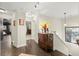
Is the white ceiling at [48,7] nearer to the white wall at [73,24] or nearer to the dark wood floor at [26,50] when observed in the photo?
the white wall at [73,24]

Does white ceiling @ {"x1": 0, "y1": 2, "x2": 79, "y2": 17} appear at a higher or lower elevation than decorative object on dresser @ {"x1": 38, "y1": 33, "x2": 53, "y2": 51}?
higher

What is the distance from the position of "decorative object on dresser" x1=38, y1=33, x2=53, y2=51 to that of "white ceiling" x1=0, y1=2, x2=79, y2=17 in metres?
0.31

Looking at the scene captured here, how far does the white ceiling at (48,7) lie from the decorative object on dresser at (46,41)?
31 centimetres

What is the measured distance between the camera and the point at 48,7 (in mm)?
1572

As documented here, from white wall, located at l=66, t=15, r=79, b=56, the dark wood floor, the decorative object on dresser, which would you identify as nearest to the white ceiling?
white wall, located at l=66, t=15, r=79, b=56

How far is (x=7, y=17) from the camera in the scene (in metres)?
1.52

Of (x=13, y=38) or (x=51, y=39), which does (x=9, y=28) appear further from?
(x=51, y=39)

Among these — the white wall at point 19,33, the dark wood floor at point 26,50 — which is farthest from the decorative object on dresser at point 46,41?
the white wall at point 19,33

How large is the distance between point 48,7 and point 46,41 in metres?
0.51

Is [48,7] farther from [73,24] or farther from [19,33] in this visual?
[19,33]

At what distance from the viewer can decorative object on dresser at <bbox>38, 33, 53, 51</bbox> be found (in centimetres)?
159

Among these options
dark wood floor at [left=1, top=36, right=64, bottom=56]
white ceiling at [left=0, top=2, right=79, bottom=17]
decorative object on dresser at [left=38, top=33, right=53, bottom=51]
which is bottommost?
dark wood floor at [left=1, top=36, right=64, bottom=56]

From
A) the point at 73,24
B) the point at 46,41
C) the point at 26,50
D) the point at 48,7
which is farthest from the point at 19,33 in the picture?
the point at 73,24

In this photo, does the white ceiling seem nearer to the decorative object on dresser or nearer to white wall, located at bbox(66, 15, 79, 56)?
white wall, located at bbox(66, 15, 79, 56)
